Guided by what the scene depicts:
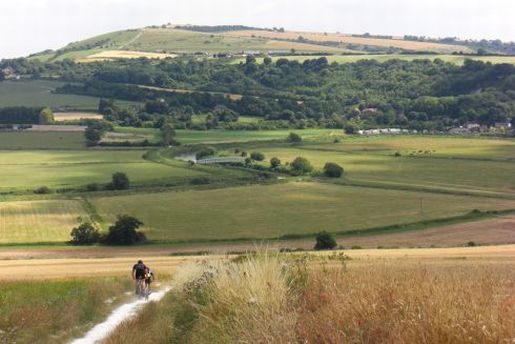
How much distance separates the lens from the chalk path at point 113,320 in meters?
17.2

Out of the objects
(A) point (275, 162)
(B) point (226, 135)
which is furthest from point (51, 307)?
(B) point (226, 135)

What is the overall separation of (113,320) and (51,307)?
160 cm

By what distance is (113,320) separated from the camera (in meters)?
20.4

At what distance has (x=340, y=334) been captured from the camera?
851 cm

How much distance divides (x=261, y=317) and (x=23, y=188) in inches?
3384

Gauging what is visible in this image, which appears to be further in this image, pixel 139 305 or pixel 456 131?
pixel 456 131

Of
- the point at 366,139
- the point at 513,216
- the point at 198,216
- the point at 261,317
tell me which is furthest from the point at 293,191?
the point at 261,317

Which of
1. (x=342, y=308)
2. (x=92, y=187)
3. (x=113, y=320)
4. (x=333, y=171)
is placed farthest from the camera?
(x=333, y=171)

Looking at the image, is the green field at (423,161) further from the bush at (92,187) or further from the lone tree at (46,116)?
the lone tree at (46,116)

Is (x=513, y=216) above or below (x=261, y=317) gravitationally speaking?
below

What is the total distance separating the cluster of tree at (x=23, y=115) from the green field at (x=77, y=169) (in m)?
41.2

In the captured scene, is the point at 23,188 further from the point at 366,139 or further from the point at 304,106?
the point at 304,106

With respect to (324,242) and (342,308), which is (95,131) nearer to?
(324,242)

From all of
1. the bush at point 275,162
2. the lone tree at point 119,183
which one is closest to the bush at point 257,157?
the bush at point 275,162
